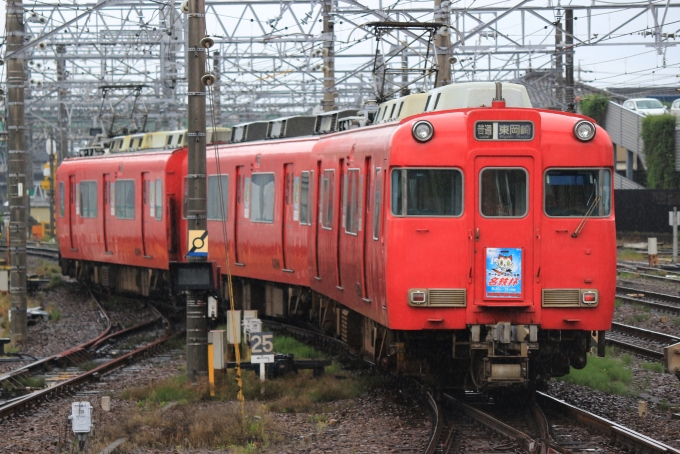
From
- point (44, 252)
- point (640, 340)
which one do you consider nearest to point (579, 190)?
point (640, 340)

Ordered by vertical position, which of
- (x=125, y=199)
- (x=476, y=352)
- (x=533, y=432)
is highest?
(x=125, y=199)

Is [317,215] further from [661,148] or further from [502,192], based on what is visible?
[661,148]

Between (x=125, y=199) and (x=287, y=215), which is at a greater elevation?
(x=125, y=199)

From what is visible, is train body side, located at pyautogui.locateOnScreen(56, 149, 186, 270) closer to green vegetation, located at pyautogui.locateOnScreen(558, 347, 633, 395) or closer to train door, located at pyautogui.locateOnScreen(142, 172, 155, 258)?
train door, located at pyautogui.locateOnScreen(142, 172, 155, 258)

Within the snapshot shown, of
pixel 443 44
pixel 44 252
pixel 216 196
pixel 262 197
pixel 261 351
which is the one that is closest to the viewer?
pixel 261 351

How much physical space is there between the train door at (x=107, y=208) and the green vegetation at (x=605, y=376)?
41.5 feet

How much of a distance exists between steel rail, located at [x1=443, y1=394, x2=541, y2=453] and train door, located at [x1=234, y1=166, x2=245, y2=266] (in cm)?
802

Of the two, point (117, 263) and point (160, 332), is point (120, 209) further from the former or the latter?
point (160, 332)

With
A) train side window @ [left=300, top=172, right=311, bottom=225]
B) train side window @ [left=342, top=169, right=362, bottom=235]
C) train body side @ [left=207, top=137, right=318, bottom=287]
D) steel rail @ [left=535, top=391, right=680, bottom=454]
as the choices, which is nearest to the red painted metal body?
train side window @ [left=342, top=169, right=362, bottom=235]

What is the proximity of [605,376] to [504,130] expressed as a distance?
3.61 meters

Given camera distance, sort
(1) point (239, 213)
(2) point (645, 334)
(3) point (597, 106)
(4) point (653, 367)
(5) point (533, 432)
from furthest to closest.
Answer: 1. (3) point (597, 106)
2. (1) point (239, 213)
3. (2) point (645, 334)
4. (4) point (653, 367)
5. (5) point (533, 432)

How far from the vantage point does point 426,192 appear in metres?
10.6

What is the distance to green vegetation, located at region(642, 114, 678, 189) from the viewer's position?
4269 centimetres

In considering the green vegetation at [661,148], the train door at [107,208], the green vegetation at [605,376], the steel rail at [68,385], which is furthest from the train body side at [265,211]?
the green vegetation at [661,148]
